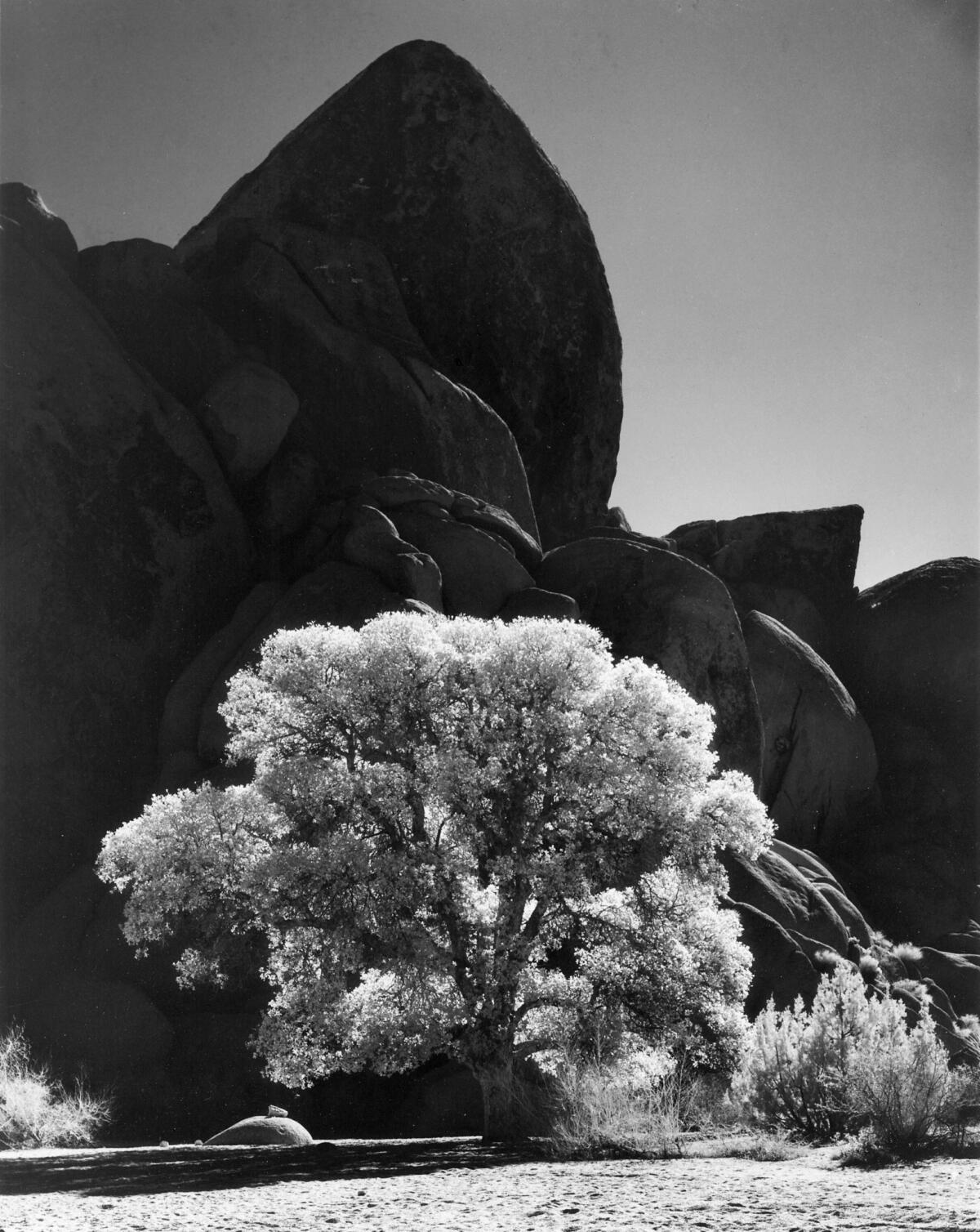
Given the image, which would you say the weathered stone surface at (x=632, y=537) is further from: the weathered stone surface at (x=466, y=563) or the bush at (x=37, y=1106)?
the bush at (x=37, y=1106)

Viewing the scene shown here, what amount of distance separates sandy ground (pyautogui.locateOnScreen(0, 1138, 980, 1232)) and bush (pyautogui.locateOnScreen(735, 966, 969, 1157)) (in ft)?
2.33

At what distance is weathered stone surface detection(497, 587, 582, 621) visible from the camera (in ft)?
122

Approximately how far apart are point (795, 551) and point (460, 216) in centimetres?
2026

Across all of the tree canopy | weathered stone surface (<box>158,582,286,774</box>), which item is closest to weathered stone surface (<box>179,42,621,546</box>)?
weathered stone surface (<box>158,582,286,774</box>)

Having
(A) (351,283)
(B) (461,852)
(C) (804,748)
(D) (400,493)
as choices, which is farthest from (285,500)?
(B) (461,852)

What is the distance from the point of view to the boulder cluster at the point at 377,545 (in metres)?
34.1

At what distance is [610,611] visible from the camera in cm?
4084

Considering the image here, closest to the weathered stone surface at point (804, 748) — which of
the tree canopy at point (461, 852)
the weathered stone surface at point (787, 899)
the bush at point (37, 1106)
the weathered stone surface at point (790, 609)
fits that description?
the weathered stone surface at point (790, 609)

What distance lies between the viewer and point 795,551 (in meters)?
56.5

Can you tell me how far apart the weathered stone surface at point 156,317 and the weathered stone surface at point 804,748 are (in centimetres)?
2136

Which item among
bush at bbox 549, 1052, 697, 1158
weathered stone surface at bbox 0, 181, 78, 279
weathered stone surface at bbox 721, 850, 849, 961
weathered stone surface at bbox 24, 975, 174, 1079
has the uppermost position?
weathered stone surface at bbox 0, 181, 78, 279

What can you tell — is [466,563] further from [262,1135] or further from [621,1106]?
[621,1106]

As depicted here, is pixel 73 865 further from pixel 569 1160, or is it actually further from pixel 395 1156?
pixel 569 1160

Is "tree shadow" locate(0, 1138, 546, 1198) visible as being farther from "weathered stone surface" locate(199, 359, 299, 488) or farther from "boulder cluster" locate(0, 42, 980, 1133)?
"weathered stone surface" locate(199, 359, 299, 488)
